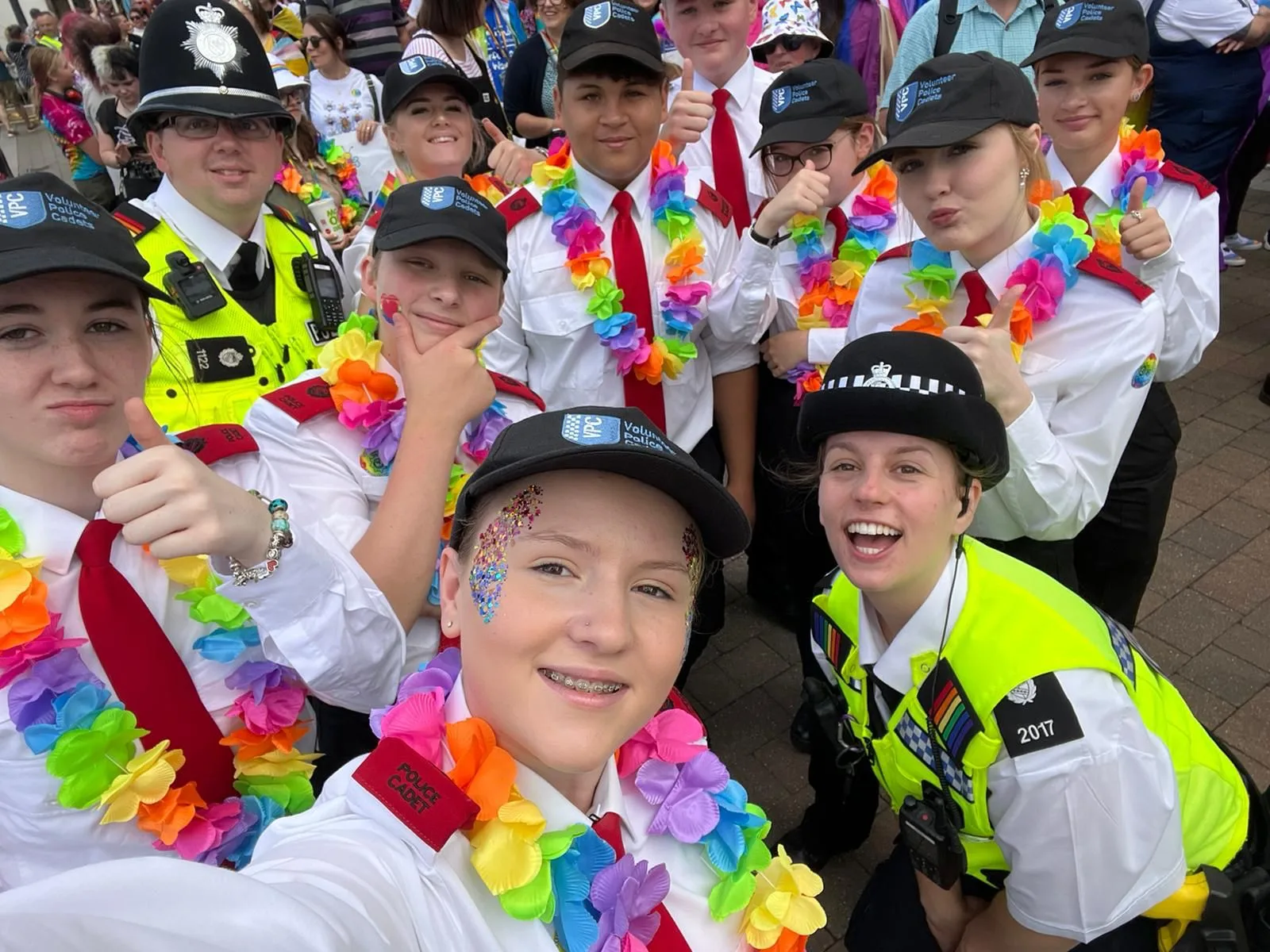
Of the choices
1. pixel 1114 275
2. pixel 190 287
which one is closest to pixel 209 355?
pixel 190 287

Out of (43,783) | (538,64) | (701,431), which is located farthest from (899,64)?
(43,783)

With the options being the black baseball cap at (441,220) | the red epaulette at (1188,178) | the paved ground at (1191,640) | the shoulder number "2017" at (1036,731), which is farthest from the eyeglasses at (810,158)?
the shoulder number "2017" at (1036,731)

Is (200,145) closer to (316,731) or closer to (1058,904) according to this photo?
(316,731)

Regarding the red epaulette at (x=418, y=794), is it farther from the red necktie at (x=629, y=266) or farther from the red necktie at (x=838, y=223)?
the red necktie at (x=838, y=223)

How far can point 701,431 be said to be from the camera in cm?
320

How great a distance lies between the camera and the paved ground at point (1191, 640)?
307 centimetres

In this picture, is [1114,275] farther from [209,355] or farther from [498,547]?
[209,355]

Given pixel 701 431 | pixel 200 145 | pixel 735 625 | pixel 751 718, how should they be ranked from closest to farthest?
pixel 200 145 < pixel 701 431 < pixel 751 718 < pixel 735 625

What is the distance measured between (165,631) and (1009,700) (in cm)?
169

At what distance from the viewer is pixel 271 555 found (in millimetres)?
1406

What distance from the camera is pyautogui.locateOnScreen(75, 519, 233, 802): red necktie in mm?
1475

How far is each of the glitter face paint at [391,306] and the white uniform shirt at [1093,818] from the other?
1.71m

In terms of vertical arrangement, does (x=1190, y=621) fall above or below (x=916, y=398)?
below

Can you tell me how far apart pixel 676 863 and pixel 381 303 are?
57.9 inches
